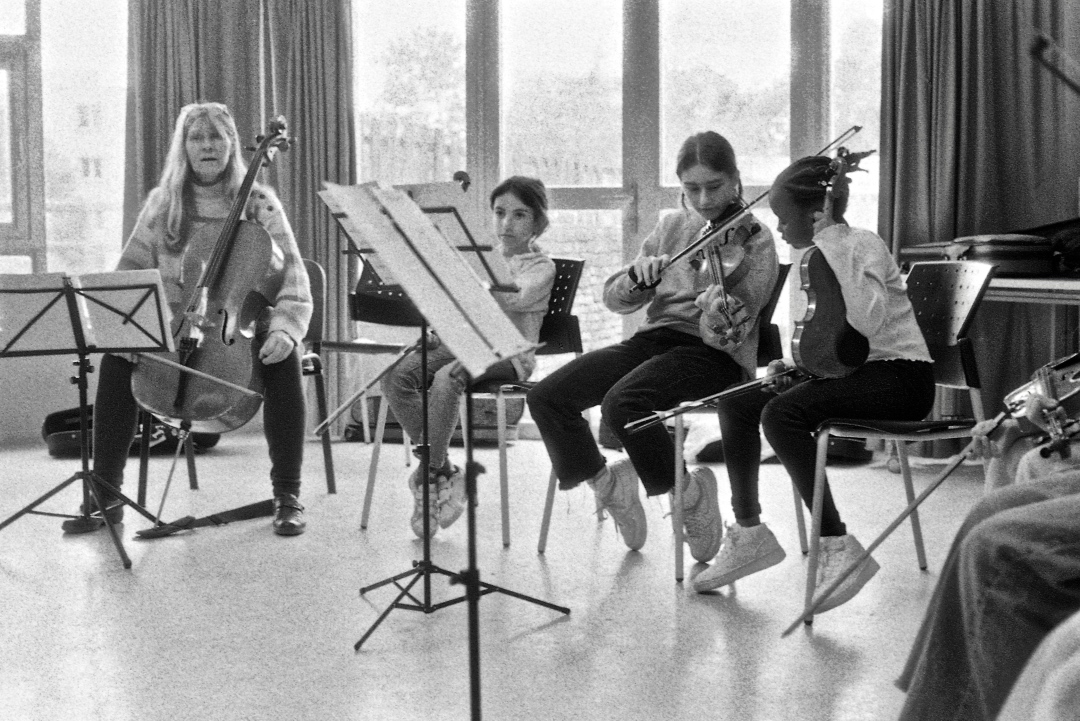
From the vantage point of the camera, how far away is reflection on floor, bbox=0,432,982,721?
1881 mm

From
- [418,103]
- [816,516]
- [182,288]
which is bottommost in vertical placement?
[816,516]

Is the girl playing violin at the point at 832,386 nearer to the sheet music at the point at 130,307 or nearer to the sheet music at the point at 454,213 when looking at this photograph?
the sheet music at the point at 454,213

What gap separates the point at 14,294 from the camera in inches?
106

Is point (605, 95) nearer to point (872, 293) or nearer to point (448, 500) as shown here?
point (448, 500)

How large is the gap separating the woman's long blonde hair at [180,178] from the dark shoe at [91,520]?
27.9 inches

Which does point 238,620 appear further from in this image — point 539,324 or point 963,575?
point 963,575

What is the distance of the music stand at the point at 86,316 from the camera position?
2.66m

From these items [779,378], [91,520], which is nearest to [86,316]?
[91,520]

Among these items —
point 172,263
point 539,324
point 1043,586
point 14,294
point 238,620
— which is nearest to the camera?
point 1043,586

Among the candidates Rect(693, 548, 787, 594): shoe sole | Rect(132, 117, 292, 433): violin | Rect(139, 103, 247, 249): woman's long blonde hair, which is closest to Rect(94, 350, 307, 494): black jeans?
Rect(132, 117, 292, 433): violin

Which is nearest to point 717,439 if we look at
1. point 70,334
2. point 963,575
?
point 70,334

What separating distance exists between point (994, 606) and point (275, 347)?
220 cm

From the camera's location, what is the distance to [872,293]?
2.30 meters

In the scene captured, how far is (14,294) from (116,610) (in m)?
0.79
